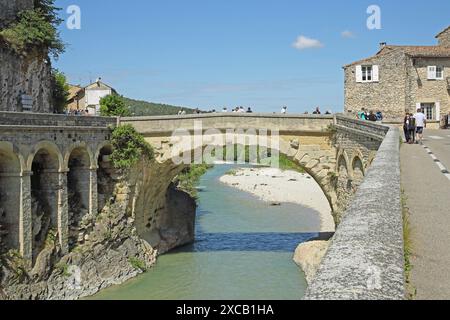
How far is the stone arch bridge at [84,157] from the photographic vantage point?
17078 mm

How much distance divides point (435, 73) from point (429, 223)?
1107 inches

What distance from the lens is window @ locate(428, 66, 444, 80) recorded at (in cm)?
3166

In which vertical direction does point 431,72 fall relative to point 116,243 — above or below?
above

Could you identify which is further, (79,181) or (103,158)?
(103,158)

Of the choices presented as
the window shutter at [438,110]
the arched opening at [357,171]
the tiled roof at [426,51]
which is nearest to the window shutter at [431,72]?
the tiled roof at [426,51]

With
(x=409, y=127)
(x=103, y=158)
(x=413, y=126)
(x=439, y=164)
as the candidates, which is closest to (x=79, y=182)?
(x=103, y=158)

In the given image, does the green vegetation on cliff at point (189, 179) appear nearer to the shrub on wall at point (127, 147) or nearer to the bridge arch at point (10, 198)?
the shrub on wall at point (127, 147)

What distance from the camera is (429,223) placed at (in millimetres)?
6406

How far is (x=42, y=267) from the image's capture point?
1791 centimetres

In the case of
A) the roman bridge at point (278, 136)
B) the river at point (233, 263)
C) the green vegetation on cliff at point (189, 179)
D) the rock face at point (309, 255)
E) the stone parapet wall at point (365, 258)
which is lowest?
→ the river at point (233, 263)

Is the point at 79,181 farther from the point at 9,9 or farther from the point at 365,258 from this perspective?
the point at 365,258

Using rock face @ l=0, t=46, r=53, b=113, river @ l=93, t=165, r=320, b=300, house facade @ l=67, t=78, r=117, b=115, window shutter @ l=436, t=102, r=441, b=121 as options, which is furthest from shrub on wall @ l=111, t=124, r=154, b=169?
house facade @ l=67, t=78, r=117, b=115
